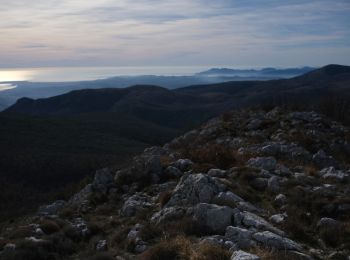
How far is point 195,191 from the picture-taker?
12.2m

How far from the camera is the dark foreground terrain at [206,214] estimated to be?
8891 millimetres

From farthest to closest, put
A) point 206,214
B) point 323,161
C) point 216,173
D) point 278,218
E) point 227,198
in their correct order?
point 323,161 → point 216,173 → point 227,198 → point 278,218 → point 206,214

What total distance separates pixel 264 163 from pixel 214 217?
6762 millimetres

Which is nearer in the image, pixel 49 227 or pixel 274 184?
pixel 49 227

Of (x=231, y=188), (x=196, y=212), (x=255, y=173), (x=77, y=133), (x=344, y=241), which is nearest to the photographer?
(x=344, y=241)

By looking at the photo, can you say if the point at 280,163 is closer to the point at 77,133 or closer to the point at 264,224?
the point at 264,224

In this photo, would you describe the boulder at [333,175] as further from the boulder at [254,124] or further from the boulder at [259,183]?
the boulder at [254,124]

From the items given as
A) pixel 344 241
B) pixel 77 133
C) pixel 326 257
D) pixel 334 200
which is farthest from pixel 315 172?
pixel 77 133

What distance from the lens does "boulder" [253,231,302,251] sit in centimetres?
862

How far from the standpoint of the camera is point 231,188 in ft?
43.2

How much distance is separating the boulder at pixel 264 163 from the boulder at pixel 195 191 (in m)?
3.74

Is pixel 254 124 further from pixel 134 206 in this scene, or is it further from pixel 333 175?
pixel 134 206

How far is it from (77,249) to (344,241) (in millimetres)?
6341

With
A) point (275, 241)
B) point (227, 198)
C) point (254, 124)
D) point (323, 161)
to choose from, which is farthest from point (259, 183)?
point (254, 124)
